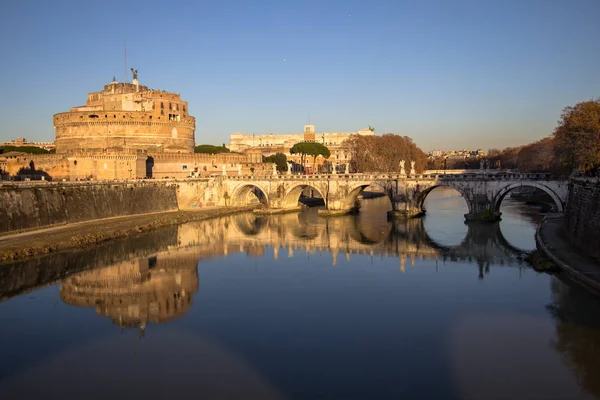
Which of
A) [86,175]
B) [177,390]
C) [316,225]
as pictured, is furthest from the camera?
[86,175]

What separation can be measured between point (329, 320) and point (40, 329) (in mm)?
7997

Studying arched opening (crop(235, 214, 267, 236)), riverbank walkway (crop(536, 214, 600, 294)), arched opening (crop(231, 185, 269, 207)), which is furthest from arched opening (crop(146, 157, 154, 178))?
riverbank walkway (crop(536, 214, 600, 294))

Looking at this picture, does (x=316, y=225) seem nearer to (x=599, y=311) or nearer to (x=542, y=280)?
(x=542, y=280)

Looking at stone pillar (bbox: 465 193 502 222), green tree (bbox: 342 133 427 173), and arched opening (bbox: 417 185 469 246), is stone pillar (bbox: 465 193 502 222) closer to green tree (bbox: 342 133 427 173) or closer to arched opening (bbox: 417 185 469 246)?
arched opening (bbox: 417 185 469 246)

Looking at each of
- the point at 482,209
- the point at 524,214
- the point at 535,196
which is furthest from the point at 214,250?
the point at 535,196

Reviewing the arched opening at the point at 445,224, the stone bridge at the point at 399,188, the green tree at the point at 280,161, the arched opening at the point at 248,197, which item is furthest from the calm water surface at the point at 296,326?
the green tree at the point at 280,161

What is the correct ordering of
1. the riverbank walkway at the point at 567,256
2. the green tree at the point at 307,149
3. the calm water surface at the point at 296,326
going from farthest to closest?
the green tree at the point at 307,149, the riverbank walkway at the point at 567,256, the calm water surface at the point at 296,326

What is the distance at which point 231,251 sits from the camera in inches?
1052

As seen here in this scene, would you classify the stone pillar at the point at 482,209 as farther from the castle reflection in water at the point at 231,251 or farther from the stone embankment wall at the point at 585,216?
the stone embankment wall at the point at 585,216

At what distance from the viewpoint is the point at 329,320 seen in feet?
49.9

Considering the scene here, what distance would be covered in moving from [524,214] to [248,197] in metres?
22.7

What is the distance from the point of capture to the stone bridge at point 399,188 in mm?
32938

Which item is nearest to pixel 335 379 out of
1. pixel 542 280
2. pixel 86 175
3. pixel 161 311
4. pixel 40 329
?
pixel 161 311

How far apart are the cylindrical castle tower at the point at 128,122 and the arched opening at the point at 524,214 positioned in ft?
95.1
